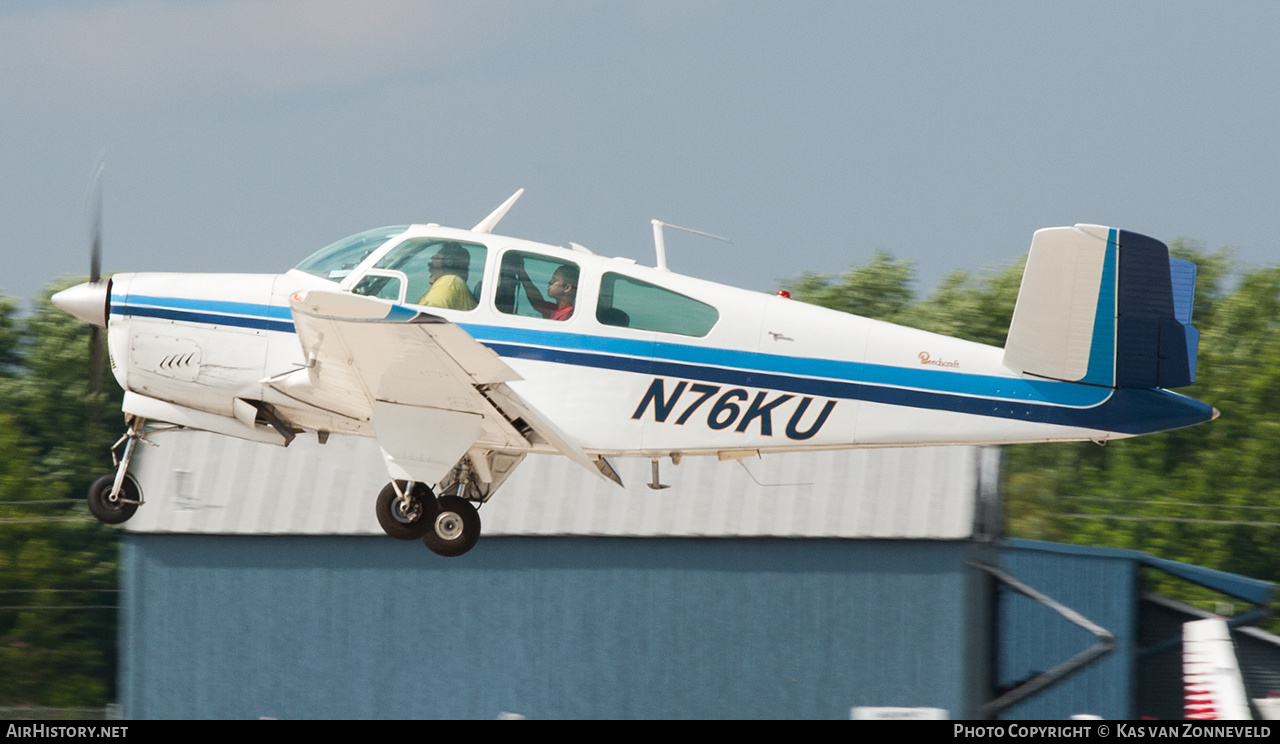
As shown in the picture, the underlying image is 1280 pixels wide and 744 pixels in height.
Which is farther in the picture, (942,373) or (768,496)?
(768,496)

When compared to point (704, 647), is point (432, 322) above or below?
above

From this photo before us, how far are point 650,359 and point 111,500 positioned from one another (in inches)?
169

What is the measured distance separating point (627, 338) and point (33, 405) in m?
26.7

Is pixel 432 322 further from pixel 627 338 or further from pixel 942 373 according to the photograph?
pixel 942 373

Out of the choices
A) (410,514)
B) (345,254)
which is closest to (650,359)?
(410,514)

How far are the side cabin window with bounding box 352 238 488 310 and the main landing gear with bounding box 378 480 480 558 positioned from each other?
4.85 feet

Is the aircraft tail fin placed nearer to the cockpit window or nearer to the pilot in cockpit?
the pilot in cockpit

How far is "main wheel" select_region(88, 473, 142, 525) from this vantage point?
11109 millimetres

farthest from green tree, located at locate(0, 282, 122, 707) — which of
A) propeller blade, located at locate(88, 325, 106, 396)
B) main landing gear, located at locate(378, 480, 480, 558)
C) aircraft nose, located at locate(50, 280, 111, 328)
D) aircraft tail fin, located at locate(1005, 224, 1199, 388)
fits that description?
aircraft tail fin, located at locate(1005, 224, 1199, 388)

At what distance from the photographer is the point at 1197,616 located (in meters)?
18.4

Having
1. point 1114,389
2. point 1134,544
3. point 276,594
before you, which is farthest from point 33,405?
point 1114,389

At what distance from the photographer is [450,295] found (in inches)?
402

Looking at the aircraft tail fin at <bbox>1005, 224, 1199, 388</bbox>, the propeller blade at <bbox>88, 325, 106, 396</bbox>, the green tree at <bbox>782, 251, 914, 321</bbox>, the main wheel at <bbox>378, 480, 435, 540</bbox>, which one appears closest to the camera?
the aircraft tail fin at <bbox>1005, 224, 1199, 388</bbox>

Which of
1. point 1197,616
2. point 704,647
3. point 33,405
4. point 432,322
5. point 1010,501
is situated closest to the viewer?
point 432,322
